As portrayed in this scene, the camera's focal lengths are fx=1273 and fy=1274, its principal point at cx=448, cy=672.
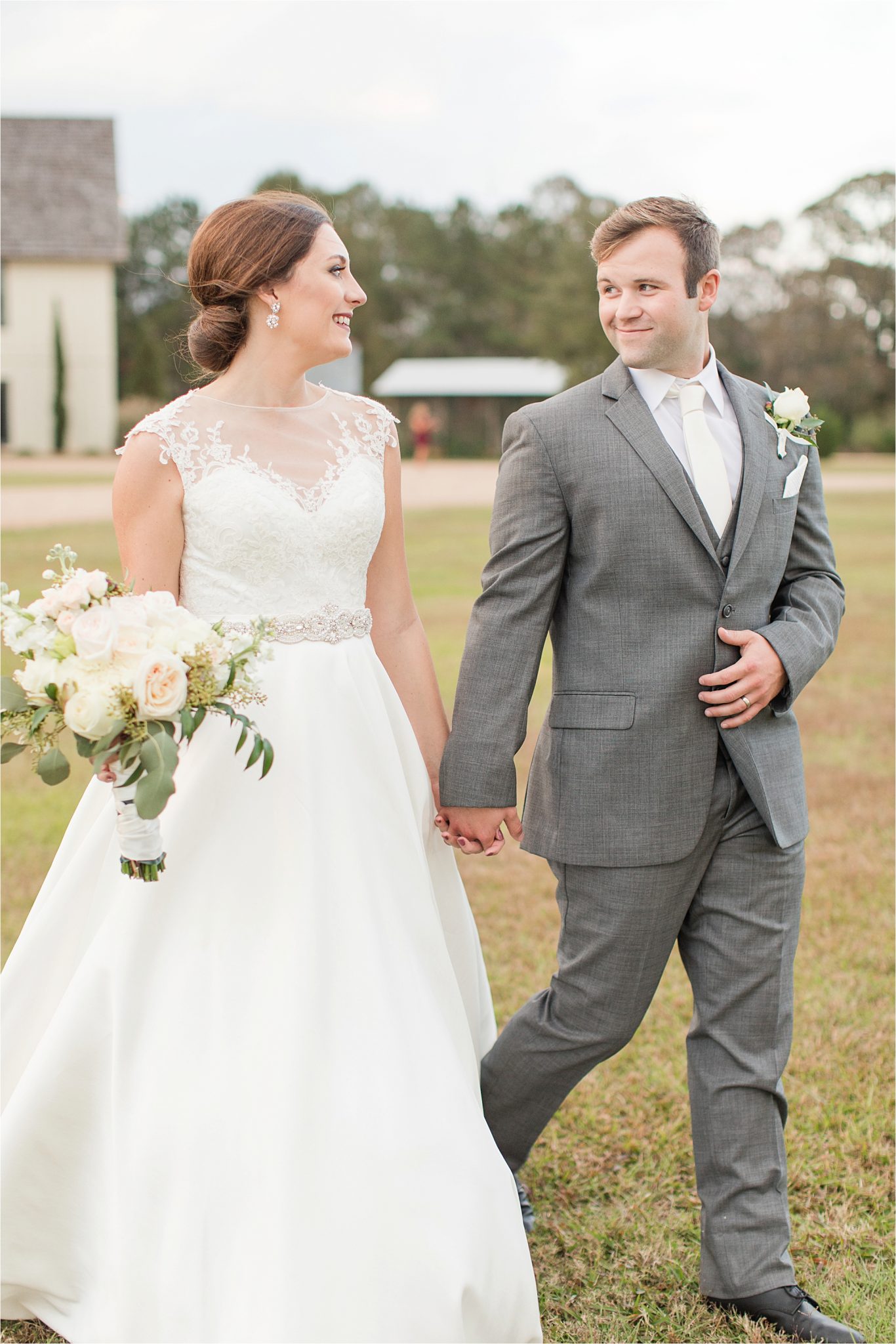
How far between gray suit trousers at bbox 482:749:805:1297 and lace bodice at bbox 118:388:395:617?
2.88 ft

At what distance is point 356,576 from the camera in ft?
9.74

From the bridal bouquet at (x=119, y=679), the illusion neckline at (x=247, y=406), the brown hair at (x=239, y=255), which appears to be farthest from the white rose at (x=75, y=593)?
the brown hair at (x=239, y=255)

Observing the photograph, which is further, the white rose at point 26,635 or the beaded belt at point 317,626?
the beaded belt at point 317,626

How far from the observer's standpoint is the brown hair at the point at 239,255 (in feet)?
9.34

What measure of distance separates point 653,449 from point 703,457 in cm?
13

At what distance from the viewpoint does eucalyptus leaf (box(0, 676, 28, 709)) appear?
2340 millimetres

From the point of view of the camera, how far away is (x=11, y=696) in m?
2.35

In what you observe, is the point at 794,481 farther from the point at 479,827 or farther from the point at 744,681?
the point at 479,827

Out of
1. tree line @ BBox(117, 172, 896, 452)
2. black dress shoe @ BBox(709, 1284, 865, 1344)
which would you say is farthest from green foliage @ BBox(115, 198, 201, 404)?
black dress shoe @ BBox(709, 1284, 865, 1344)

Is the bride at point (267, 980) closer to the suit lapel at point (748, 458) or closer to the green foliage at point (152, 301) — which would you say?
the suit lapel at point (748, 458)

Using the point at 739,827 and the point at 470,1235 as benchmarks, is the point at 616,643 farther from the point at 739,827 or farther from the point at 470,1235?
the point at 470,1235

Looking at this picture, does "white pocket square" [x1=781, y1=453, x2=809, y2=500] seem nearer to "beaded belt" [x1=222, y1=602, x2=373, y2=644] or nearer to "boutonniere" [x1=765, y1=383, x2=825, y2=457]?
"boutonniere" [x1=765, y1=383, x2=825, y2=457]

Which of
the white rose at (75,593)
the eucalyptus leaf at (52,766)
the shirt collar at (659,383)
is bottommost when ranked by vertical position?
the eucalyptus leaf at (52,766)

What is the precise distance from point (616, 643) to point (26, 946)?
1477 millimetres
